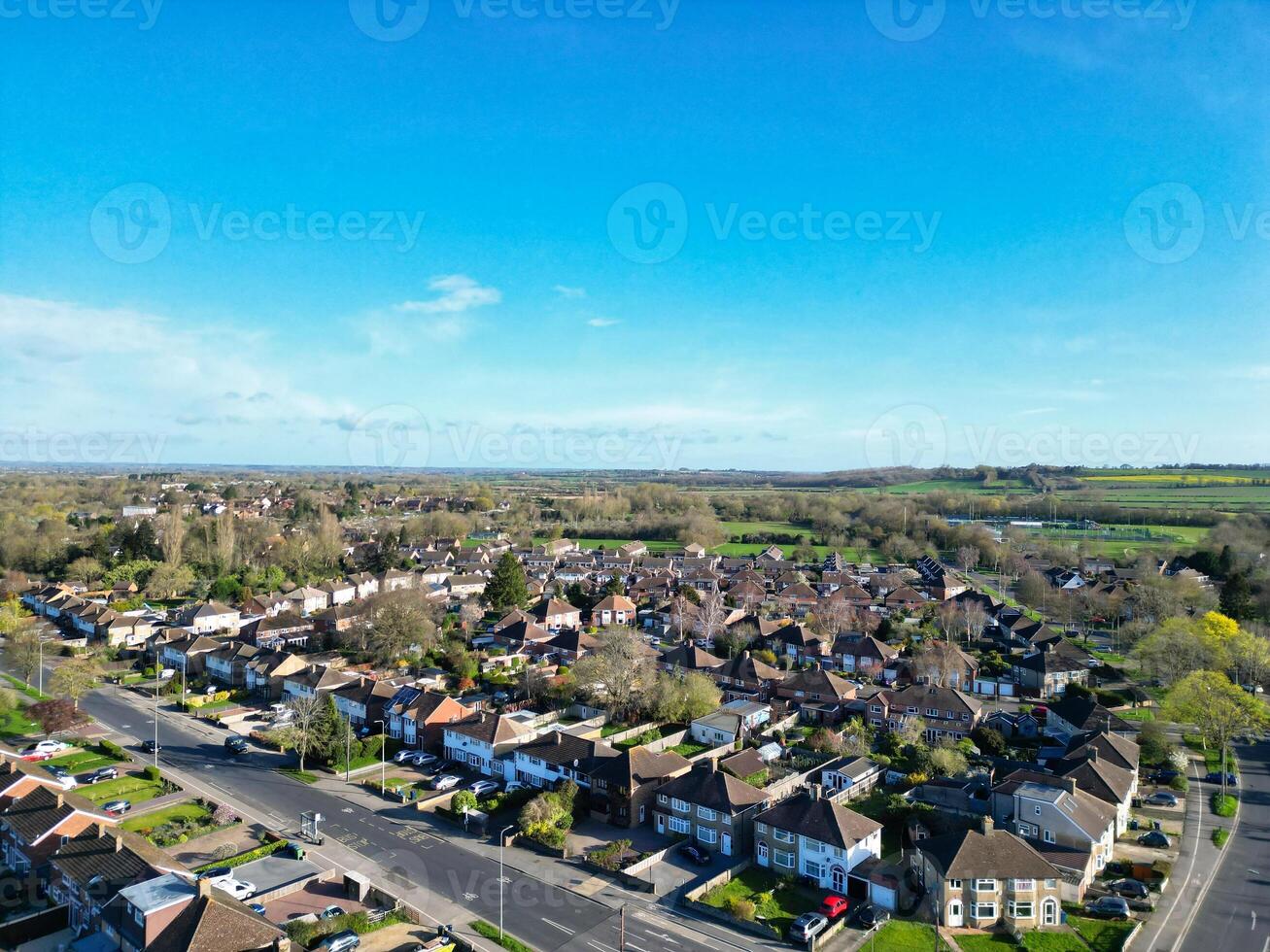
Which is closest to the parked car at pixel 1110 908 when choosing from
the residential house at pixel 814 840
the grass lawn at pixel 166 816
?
the residential house at pixel 814 840

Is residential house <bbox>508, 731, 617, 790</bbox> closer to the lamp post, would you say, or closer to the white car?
the lamp post

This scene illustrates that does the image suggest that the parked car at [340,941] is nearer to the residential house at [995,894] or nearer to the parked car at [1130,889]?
the residential house at [995,894]

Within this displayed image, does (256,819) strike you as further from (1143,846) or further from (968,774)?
(1143,846)

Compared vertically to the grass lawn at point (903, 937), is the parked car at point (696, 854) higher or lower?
lower

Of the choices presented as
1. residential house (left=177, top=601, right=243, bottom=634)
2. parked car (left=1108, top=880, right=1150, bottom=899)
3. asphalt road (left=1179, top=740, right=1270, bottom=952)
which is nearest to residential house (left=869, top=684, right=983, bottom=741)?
asphalt road (left=1179, top=740, right=1270, bottom=952)

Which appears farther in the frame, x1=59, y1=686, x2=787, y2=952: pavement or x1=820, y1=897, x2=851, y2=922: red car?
x1=820, y1=897, x2=851, y2=922: red car

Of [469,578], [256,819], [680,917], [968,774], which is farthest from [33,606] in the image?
[968,774]
